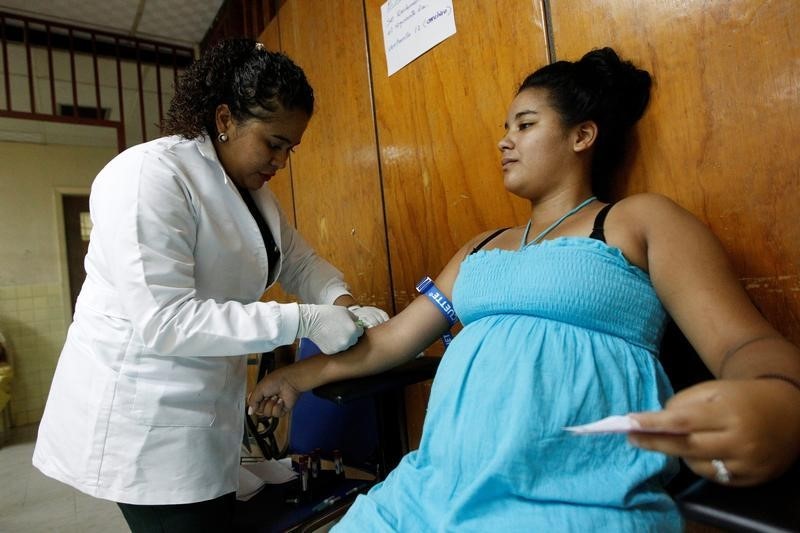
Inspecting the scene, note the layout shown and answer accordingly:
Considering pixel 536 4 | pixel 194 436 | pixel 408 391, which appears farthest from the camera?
pixel 408 391

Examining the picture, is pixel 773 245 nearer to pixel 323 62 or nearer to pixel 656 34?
pixel 656 34

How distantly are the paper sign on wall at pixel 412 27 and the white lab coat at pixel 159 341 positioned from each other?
845 mm

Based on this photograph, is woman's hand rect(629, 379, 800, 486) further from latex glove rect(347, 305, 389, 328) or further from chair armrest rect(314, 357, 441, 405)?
latex glove rect(347, 305, 389, 328)

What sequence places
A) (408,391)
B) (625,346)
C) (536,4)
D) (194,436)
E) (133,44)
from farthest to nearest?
(133,44), (408,391), (536,4), (194,436), (625,346)

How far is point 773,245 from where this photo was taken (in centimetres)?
87

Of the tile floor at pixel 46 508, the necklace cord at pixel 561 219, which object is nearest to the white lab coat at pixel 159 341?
the necklace cord at pixel 561 219

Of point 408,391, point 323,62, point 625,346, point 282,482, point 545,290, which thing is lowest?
point 282,482

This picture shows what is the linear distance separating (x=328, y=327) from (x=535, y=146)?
0.63 meters

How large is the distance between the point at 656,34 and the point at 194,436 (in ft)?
4.39

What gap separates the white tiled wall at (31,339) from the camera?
15.8 ft

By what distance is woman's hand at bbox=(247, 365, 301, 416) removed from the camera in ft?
Result: 4.12

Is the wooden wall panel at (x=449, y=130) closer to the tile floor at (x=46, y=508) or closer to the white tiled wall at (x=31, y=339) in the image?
the tile floor at (x=46, y=508)

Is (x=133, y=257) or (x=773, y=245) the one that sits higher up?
(x=133, y=257)

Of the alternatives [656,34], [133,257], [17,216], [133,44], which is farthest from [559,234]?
[17,216]
